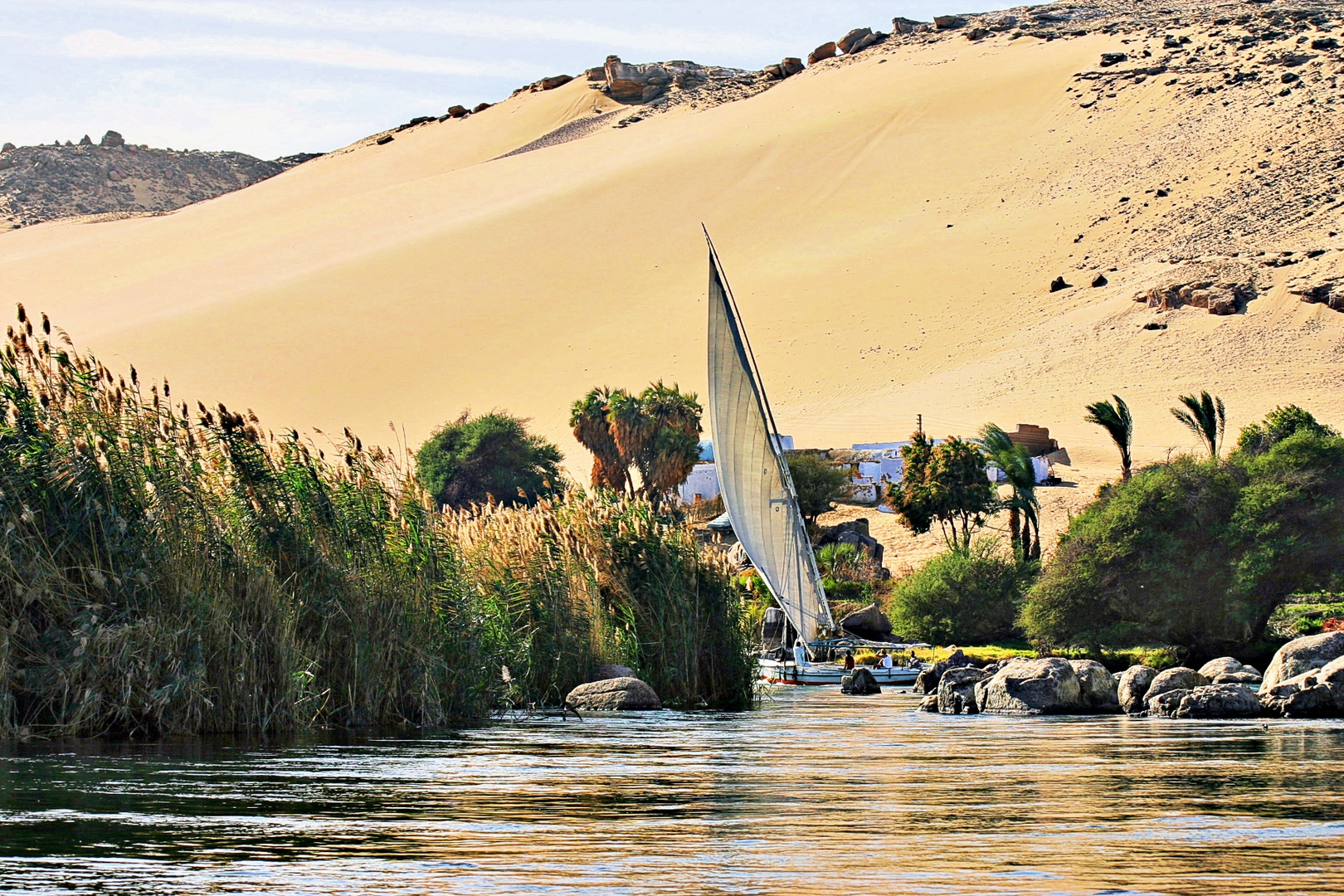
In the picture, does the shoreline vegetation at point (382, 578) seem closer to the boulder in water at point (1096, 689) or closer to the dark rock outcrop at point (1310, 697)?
the boulder in water at point (1096, 689)

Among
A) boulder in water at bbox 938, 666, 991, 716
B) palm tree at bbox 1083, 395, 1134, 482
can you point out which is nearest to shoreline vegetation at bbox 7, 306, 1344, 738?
boulder in water at bbox 938, 666, 991, 716

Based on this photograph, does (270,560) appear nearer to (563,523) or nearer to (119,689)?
(119,689)

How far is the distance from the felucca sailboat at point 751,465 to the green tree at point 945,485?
649 inches

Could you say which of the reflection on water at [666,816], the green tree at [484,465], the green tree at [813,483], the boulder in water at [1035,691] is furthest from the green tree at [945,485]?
the reflection on water at [666,816]

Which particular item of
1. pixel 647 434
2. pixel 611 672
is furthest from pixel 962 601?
pixel 611 672

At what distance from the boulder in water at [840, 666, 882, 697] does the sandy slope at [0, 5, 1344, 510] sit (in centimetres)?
2857

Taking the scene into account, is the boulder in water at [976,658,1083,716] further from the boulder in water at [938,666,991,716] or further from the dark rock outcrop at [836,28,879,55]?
the dark rock outcrop at [836,28,879,55]

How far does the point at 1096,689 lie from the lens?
2231 centimetres

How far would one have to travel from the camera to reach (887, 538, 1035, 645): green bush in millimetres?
37625

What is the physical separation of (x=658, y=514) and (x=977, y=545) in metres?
20.8

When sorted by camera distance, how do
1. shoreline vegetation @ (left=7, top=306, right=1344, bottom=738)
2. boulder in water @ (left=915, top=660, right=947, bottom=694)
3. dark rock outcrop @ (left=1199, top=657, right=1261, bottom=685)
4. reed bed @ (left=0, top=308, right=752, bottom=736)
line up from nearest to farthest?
reed bed @ (left=0, top=308, right=752, bottom=736) < shoreline vegetation @ (left=7, top=306, right=1344, bottom=738) < dark rock outcrop @ (left=1199, top=657, right=1261, bottom=685) < boulder in water @ (left=915, top=660, right=947, bottom=694)

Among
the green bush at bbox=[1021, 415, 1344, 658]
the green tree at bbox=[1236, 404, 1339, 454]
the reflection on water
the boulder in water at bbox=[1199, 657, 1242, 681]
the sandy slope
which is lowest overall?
the reflection on water

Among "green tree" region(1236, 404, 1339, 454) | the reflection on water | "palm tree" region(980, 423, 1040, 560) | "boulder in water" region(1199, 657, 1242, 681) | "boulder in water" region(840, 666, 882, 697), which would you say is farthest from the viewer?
"palm tree" region(980, 423, 1040, 560)

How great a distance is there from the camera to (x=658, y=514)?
69.7 ft
